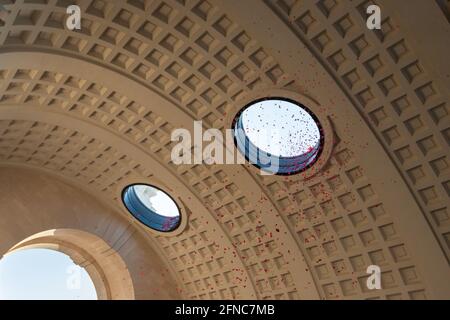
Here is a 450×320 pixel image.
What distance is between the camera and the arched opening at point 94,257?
23016mm

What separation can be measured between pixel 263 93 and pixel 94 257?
44.0 ft

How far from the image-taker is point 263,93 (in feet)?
51.1

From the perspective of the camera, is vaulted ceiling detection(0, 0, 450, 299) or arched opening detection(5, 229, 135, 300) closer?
vaulted ceiling detection(0, 0, 450, 299)

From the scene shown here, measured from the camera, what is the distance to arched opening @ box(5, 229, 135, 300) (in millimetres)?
23016

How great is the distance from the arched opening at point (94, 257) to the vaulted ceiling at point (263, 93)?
4.24m

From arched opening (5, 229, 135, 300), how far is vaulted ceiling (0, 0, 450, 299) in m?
4.24

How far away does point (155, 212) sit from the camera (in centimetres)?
2323

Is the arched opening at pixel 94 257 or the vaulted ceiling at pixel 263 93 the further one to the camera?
the arched opening at pixel 94 257

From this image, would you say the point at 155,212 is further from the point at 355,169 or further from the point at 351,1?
the point at 351,1

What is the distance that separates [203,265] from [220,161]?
5.88 metres

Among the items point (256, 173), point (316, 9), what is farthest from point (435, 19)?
point (256, 173)

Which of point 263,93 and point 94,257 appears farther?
point 94,257

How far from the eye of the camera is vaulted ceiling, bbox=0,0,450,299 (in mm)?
13562
